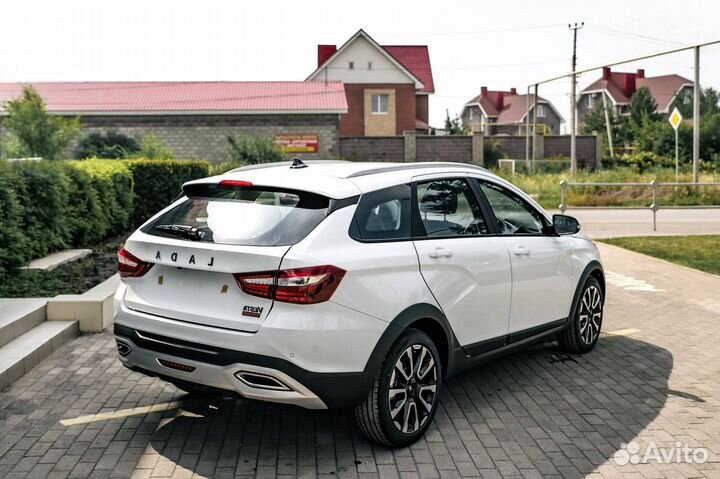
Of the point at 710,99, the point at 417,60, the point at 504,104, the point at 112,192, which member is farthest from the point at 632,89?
the point at 112,192

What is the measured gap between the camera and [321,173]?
4840 millimetres

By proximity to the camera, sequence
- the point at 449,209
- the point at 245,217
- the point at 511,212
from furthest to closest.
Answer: the point at 511,212, the point at 449,209, the point at 245,217

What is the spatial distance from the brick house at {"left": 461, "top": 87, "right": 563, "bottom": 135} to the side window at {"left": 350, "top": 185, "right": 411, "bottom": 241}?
324ft

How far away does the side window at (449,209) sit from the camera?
513cm

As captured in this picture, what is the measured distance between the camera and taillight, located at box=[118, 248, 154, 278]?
4.77 meters

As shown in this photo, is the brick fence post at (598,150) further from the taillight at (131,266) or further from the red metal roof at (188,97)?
the taillight at (131,266)

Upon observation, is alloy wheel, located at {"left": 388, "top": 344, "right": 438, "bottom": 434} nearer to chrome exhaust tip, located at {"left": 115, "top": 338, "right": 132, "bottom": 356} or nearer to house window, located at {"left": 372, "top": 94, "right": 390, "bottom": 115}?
chrome exhaust tip, located at {"left": 115, "top": 338, "right": 132, "bottom": 356}

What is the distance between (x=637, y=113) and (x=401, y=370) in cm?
7726

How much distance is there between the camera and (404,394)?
4.66 m

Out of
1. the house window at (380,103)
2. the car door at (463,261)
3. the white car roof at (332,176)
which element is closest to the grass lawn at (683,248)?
Answer: the car door at (463,261)

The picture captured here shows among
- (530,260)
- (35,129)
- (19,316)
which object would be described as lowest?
(19,316)

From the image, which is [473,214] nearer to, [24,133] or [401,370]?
[401,370]

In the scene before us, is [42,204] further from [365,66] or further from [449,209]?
[365,66]

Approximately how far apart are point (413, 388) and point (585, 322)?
272cm
